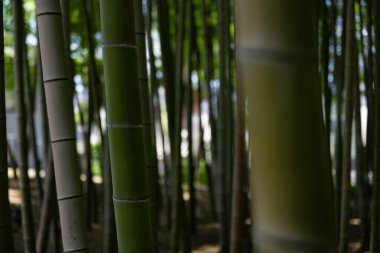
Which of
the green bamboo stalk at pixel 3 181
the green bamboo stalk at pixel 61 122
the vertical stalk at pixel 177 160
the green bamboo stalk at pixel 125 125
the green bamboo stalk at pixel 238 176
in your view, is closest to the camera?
the green bamboo stalk at pixel 125 125

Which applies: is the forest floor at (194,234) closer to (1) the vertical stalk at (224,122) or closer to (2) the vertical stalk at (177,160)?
(1) the vertical stalk at (224,122)

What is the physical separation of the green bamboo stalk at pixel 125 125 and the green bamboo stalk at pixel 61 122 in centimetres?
25

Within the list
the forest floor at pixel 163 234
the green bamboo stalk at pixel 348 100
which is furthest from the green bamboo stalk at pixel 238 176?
the forest floor at pixel 163 234

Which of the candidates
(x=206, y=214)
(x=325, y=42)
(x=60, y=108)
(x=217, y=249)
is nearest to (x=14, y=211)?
(x=217, y=249)

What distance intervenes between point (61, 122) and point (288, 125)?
0.77 m

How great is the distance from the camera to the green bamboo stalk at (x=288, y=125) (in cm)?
77

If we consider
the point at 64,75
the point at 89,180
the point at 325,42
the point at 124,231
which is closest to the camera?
the point at 124,231

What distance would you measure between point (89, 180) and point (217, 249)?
1.17 metres

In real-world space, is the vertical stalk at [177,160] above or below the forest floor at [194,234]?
above

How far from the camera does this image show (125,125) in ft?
3.82

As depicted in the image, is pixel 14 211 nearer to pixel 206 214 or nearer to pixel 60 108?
pixel 206 214

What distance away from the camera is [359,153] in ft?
14.6

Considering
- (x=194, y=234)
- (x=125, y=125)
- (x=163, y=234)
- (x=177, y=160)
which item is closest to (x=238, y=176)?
(x=177, y=160)

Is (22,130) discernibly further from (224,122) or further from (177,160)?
(224,122)
